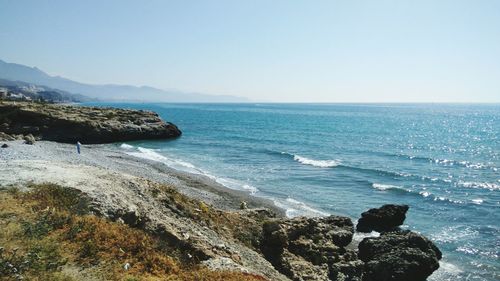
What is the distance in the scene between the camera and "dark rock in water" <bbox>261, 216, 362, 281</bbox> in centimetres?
2044

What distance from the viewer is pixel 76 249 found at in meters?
13.4

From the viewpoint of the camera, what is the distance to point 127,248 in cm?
1377

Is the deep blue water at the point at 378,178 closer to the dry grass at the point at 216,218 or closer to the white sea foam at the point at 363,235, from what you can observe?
the white sea foam at the point at 363,235

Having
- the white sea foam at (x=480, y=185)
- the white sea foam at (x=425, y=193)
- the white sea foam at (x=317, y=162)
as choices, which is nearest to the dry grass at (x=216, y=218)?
the white sea foam at (x=425, y=193)

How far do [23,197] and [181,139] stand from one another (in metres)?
73.1

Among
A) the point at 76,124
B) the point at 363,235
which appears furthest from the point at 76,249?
the point at 76,124

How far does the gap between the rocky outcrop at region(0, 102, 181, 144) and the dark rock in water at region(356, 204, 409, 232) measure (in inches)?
1850

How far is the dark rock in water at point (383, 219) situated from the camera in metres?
31.4

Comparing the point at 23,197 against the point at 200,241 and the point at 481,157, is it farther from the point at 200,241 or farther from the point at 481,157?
the point at 481,157

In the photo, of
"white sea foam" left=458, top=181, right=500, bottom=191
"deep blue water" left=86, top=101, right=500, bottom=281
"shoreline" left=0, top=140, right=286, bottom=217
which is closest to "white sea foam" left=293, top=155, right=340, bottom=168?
"deep blue water" left=86, top=101, right=500, bottom=281

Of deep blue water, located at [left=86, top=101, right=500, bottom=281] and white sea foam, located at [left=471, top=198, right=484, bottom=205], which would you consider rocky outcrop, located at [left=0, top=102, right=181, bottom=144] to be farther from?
white sea foam, located at [left=471, top=198, right=484, bottom=205]

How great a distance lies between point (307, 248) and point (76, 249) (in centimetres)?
1332

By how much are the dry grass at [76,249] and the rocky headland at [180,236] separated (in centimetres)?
4

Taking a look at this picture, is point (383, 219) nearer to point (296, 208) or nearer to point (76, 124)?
point (296, 208)
